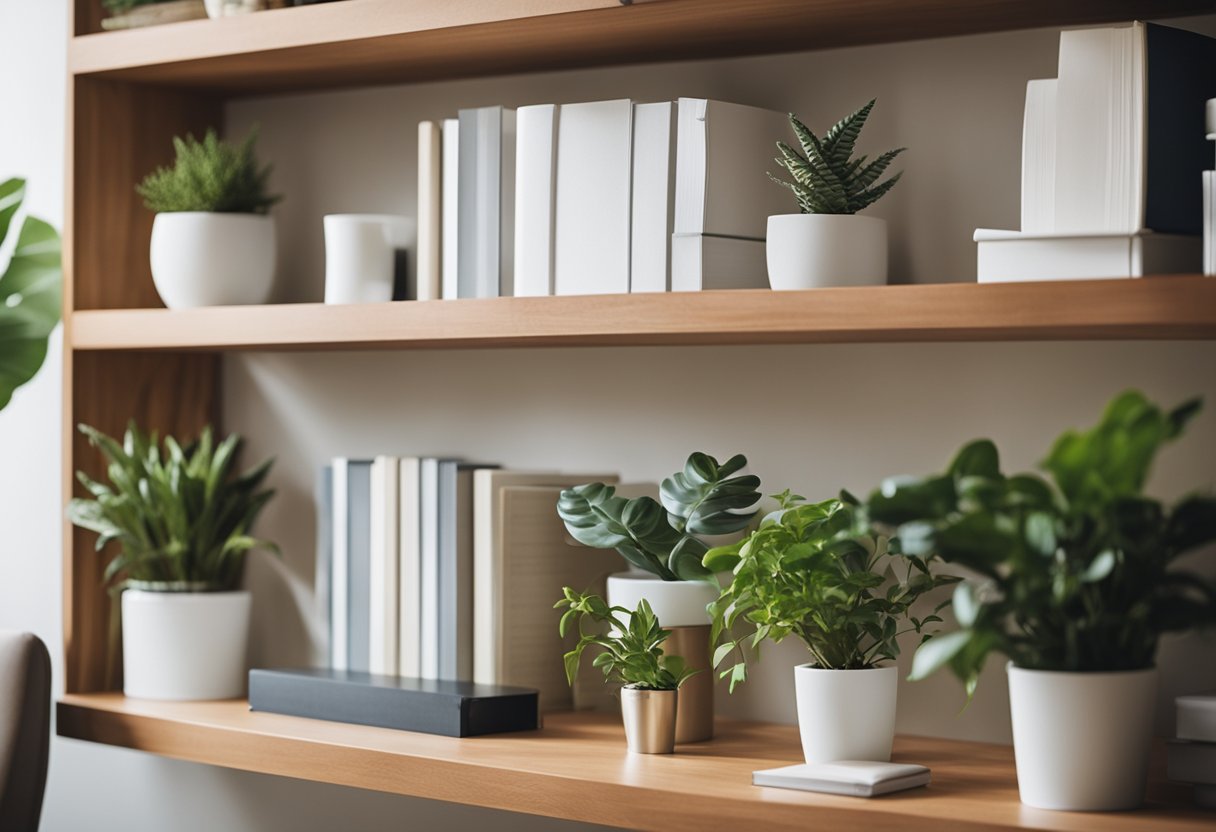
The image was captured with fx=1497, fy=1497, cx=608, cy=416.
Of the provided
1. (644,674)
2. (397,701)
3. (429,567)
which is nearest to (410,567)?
(429,567)

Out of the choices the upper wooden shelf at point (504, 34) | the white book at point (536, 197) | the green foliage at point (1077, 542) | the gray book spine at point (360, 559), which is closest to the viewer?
the green foliage at point (1077, 542)

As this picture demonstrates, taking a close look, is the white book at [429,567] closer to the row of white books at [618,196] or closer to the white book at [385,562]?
the white book at [385,562]

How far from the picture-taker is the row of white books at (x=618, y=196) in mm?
1612

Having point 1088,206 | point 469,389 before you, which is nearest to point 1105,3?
point 1088,206

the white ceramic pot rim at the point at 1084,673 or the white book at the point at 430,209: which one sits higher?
the white book at the point at 430,209

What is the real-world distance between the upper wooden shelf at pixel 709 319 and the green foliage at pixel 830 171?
0.41 ft

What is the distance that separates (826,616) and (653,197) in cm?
49

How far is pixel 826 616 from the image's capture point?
58.7 inches

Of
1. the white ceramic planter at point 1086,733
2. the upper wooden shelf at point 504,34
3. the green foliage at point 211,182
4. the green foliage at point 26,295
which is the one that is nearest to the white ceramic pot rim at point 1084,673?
the white ceramic planter at point 1086,733

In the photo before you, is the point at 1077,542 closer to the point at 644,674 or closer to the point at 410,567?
the point at 644,674

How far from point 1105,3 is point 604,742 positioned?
3.10ft

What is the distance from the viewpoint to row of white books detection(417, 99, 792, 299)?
1.61m

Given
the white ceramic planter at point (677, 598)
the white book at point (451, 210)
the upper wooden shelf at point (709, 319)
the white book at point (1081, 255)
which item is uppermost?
the white book at point (451, 210)

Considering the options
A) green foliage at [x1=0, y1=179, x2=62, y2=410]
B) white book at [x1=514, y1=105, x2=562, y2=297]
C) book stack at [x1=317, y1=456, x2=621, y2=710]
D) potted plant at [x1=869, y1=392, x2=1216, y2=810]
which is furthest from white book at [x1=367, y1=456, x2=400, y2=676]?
potted plant at [x1=869, y1=392, x2=1216, y2=810]
